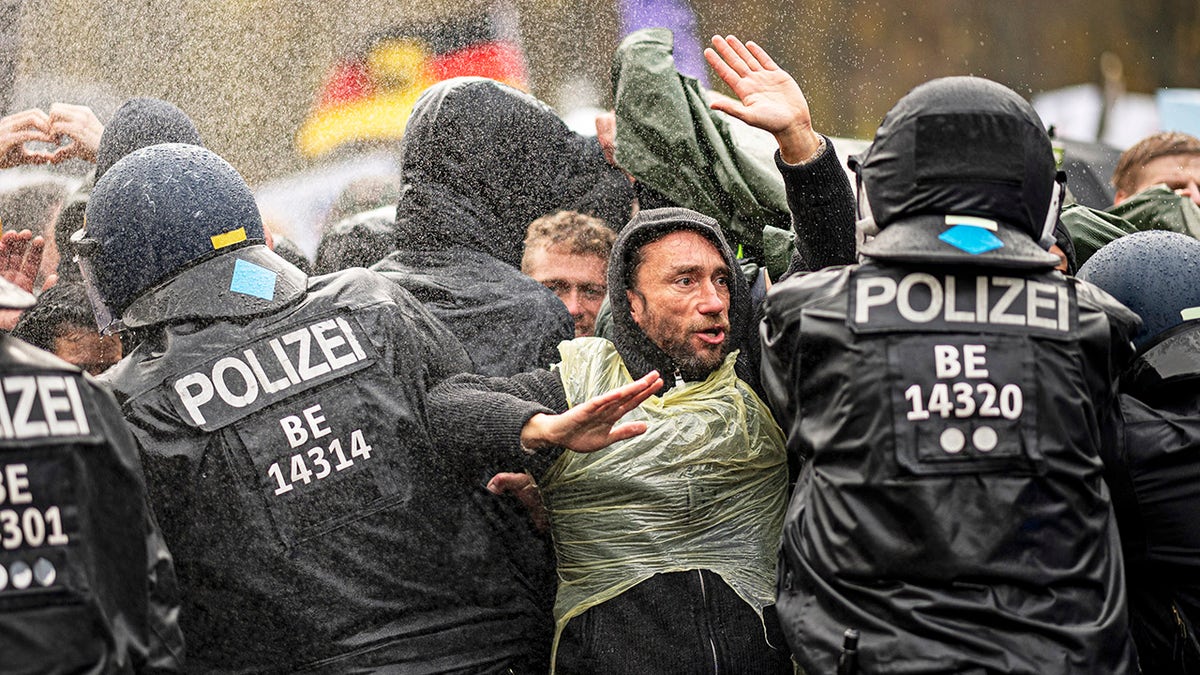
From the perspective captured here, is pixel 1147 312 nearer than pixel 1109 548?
No

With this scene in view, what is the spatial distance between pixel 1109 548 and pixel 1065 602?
194 millimetres

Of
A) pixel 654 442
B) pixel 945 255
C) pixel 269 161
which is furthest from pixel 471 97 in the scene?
pixel 269 161

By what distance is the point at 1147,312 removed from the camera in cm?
371

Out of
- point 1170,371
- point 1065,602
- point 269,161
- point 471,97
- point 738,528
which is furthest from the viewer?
point 269,161

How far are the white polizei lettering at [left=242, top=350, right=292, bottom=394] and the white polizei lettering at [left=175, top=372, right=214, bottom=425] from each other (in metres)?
0.11

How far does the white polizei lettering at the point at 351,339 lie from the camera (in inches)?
141

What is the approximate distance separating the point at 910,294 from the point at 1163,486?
2.80 feet

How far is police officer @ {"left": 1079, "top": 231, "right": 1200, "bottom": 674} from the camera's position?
135 inches

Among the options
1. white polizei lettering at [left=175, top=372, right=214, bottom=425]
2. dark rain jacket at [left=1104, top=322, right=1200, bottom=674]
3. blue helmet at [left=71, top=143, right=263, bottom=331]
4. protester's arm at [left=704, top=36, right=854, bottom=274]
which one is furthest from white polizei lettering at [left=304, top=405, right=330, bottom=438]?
dark rain jacket at [left=1104, top=322, right=1200, bottom=674]

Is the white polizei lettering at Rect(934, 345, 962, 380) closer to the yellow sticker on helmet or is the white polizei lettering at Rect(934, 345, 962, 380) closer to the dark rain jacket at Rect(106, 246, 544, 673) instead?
the dark rain jacket at Rect(106, 246, 544, 673)

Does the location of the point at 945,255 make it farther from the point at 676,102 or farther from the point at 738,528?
the point at 676,102

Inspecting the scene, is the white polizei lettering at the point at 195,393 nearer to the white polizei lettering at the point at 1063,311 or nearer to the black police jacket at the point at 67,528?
the black police jacket at the point at 67,528

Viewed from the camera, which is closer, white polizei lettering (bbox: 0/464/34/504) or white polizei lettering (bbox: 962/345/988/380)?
white polizei lettering (bbox: 0/464/34/504)

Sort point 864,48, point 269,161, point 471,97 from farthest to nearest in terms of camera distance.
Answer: point 864,48
point 269,161
point 471,97
